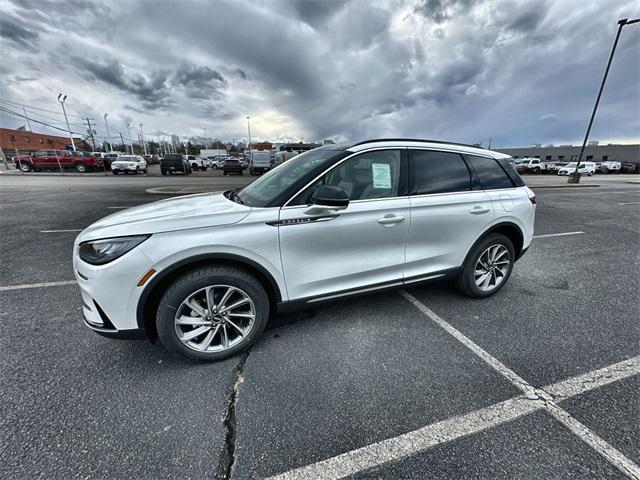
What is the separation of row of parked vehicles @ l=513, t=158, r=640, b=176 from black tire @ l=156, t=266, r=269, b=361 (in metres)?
34.4

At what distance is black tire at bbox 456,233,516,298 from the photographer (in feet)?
10.8

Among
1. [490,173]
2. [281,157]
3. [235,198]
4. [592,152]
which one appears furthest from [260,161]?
[592,152]

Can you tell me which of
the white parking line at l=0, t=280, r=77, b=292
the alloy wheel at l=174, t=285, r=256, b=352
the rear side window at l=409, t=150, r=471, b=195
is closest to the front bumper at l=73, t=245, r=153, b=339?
the alloy wheel at l=174, t=285, r=256, b=352

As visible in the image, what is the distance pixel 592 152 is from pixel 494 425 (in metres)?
85.1

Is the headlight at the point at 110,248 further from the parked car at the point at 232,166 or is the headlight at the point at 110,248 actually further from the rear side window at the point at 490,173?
the parked car at the point at 232,166

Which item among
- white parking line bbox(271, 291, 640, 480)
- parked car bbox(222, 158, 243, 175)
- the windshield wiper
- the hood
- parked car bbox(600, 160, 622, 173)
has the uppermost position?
parked car bbox(222, 158, 243, 175)

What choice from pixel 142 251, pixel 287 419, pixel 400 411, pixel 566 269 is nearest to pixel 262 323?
pixel 287 419

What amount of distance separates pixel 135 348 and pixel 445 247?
316 cm

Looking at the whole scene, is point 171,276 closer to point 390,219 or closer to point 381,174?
point 390,219

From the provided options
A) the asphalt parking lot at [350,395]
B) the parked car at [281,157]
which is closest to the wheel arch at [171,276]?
the asphalt parking lot at [350,395]

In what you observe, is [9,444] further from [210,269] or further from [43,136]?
[43,136]

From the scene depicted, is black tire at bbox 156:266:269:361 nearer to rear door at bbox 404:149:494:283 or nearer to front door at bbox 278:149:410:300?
front door at bbox 278:149:410:300

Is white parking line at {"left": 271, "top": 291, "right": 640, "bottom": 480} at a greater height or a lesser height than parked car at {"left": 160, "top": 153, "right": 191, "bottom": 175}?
lesser

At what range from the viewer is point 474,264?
332 centimetres
